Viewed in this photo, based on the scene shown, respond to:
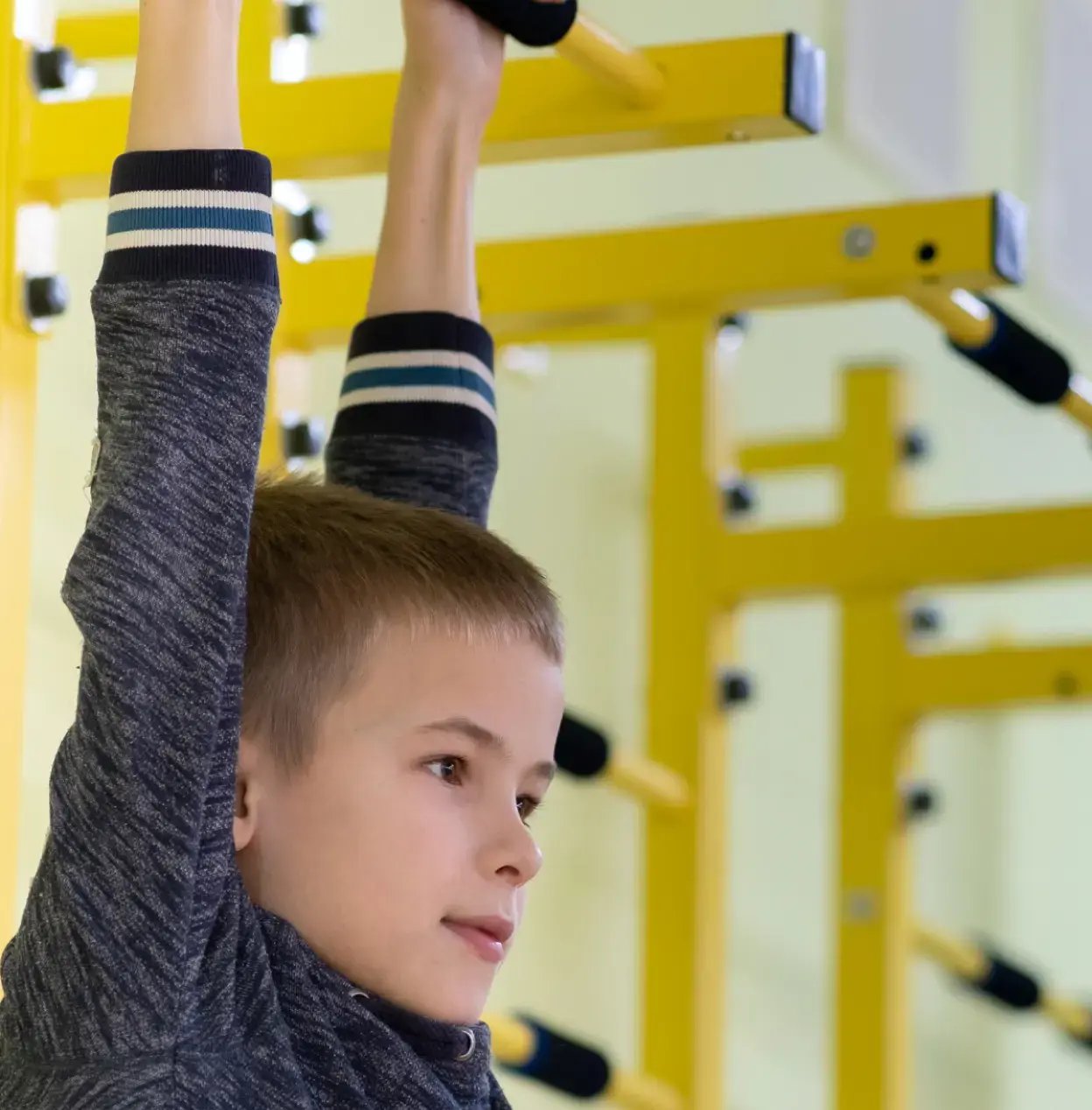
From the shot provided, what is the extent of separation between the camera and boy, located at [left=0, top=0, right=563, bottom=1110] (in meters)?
0.83

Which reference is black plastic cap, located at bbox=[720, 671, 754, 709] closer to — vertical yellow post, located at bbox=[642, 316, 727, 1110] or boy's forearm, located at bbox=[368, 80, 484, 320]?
vertical yellow post, located at bbox=[642, 316, 727, 1110]

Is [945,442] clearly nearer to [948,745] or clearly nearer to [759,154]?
[948,745]

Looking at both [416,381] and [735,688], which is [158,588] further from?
[735,688]

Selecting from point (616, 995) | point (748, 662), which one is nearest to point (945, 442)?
point (748, 662)

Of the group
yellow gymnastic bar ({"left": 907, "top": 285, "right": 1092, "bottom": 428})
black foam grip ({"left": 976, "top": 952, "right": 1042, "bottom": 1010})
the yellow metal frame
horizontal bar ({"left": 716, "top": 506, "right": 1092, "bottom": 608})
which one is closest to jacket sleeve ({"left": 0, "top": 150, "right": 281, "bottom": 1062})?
yellow gymnastic bar ({"left": 907, "top": 285, "right": 1092, "bottom": 428})

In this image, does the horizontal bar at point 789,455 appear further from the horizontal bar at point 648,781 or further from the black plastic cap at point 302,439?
the black plastic cap at point 302,439

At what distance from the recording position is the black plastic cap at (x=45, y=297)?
1.30 m

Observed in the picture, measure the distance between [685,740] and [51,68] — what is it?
1.06 metres

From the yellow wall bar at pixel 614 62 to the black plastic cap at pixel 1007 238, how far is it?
268 mm

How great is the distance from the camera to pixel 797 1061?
3.16m

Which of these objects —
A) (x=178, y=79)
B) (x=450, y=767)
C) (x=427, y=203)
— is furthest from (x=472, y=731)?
(x=427, y=203)

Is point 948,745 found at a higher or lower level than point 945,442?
lower

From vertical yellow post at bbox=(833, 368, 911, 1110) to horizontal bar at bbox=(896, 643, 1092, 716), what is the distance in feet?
0.22

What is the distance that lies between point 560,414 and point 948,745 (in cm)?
129
